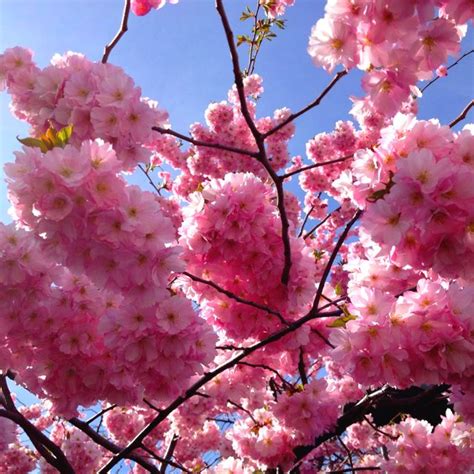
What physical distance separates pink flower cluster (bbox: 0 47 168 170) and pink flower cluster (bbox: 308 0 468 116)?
0.72m

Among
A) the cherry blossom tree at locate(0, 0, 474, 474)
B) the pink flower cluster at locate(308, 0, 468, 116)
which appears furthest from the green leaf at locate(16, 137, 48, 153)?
the pink flower cluster at locate(308, 0, 468, 116)

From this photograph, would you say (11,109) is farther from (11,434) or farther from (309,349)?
(11,434)

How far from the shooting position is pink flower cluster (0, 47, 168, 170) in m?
2.06

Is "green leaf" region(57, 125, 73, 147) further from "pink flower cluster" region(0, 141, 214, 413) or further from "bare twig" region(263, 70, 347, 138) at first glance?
"bare twig" region(263, 70, 347, 138)

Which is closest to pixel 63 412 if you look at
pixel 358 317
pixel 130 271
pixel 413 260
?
pixel 130 271

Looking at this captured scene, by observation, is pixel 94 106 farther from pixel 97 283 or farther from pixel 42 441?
pixel 42 441

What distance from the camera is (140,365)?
2193 mm

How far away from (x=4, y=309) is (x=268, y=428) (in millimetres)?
2053

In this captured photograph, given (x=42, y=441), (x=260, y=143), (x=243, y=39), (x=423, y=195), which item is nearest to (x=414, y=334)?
(x=423, y=195)

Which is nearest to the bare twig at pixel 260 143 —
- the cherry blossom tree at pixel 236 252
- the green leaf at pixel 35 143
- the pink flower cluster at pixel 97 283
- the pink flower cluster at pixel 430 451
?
the cherry blossom tree at pixel 236 252

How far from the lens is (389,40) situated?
1.73 m

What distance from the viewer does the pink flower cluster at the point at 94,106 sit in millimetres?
2062

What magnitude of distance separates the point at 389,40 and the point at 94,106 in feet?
3.74

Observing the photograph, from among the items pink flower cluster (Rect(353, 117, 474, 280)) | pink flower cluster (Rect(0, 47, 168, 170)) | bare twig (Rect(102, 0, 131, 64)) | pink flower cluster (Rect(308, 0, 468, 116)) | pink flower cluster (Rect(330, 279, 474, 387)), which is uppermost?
bare twig (Rect(102, 0, 131, 64))
